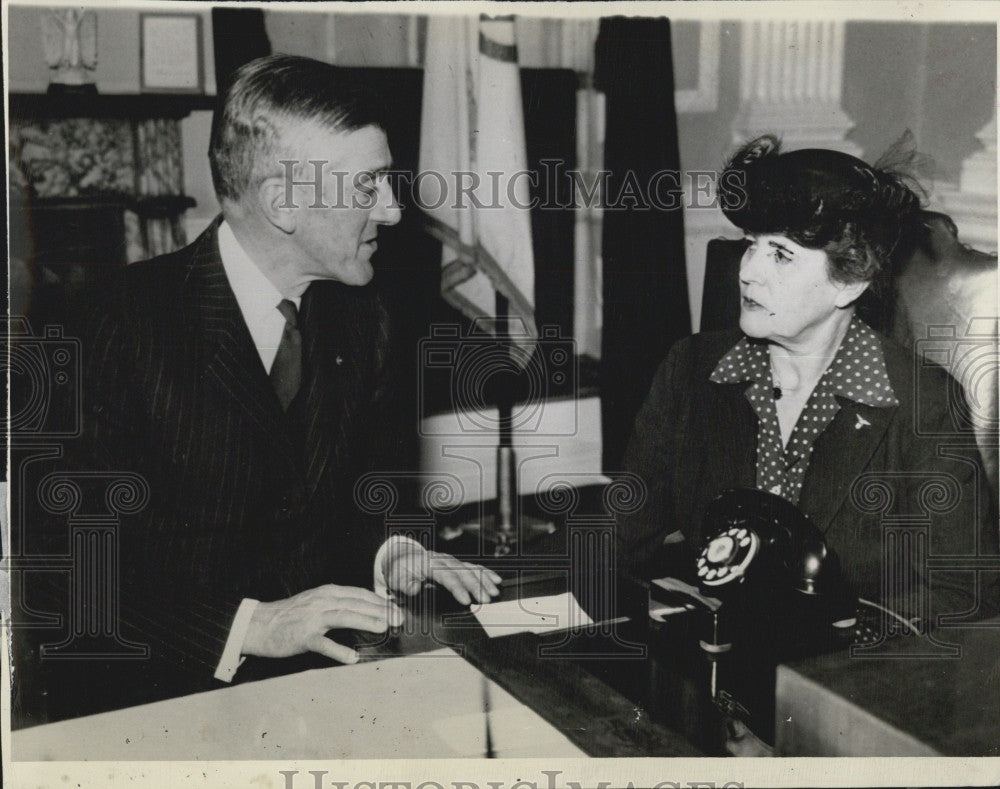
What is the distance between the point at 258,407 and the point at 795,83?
4.46 ft

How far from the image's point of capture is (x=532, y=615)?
198 cm

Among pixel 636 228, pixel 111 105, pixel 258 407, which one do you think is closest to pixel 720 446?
pixel 636 228

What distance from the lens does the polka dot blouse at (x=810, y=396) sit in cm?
204

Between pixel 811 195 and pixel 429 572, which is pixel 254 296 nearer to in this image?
pixel 429 572

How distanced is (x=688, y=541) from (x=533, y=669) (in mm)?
593

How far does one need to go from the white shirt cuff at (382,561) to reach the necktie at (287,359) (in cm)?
38

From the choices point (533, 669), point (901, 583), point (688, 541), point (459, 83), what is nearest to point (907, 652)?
point (901, 583)

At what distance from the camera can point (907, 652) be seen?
1938 millimetres

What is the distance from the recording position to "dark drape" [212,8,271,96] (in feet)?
6.59

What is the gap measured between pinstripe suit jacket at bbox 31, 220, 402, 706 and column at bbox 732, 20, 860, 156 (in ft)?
3.11

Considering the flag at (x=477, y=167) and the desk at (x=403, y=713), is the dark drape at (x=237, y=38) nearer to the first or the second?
the flag at (x=477, y=167)

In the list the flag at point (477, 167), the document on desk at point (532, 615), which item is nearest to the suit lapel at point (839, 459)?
the document on desk at point (532, 615)

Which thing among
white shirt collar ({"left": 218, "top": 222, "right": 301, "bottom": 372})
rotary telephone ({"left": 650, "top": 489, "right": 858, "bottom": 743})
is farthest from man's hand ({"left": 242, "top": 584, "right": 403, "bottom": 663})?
rotary telephone ({"left": 650, "top": 489, "right": 858, "bottom": 743})

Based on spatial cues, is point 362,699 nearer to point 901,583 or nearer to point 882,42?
point 901,583
